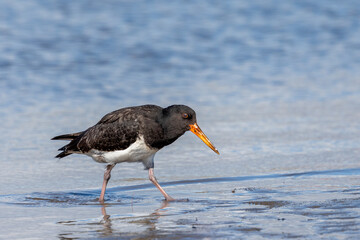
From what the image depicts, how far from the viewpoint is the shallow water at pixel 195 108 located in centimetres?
642

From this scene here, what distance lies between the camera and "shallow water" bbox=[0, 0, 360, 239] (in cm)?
642

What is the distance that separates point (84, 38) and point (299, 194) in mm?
10901

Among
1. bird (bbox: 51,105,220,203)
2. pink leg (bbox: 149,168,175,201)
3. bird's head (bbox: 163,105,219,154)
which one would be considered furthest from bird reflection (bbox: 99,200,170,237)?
bird's head (bbox: 163,105,219,154)

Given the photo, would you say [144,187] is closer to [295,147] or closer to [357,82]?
[295,147]

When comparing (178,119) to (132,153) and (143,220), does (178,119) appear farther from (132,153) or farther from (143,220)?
(143,220)

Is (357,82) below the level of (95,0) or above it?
below

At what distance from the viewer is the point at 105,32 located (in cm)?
1772

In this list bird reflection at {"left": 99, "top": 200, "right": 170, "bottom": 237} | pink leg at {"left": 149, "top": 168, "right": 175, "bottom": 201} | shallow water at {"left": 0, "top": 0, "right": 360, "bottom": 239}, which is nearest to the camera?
bird reflection at {"left": 99, "top": 200, "right": 170, "bottom": 237}

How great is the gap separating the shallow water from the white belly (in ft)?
1.18

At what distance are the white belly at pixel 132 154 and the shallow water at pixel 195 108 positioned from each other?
1.18 ft

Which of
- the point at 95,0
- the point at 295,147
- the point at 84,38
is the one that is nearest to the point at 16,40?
the point at 84,38

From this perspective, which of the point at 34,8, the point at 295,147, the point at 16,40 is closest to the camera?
the point at 295,147

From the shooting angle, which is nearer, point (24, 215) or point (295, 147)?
point (24, 215)

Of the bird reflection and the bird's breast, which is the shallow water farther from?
the bird's breast
